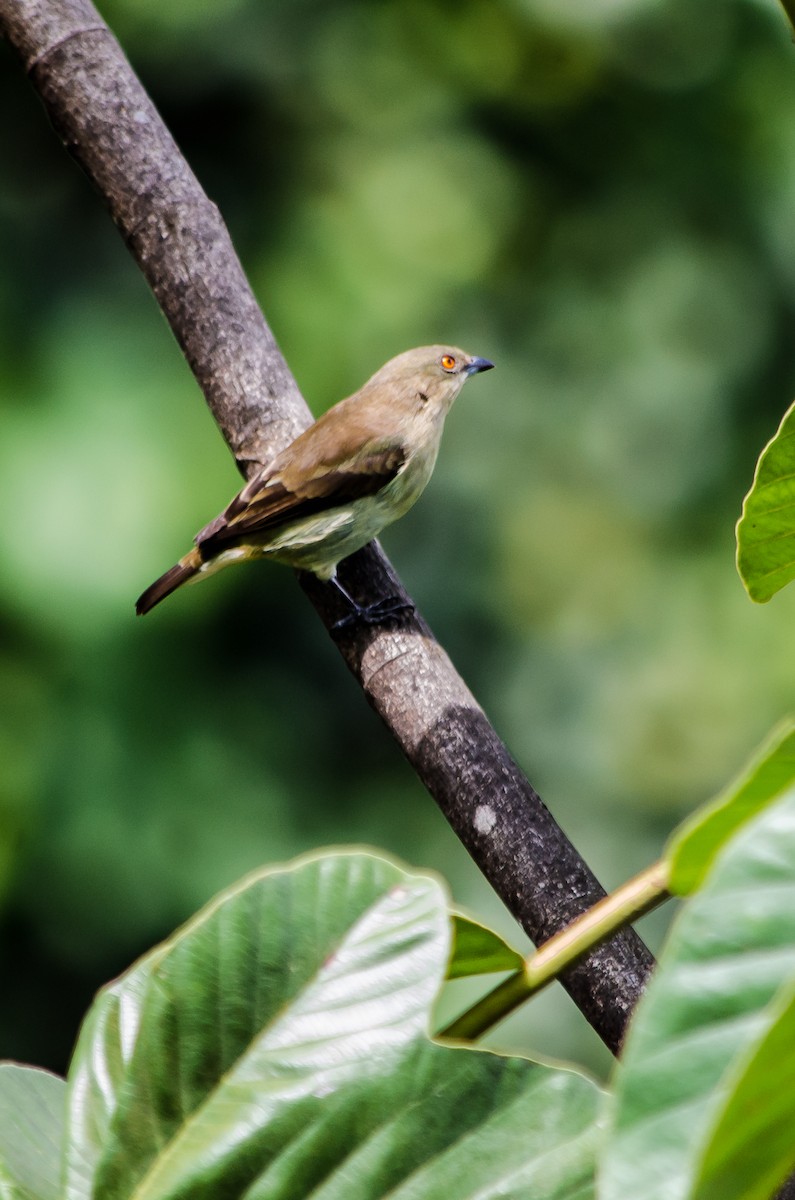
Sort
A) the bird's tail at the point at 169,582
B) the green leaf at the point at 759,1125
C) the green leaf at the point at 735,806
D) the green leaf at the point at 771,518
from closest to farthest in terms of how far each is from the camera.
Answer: the green leaf at the point at 759,1125
the green leaf at the point at 735,806
the green leaf at the point at 771,518
the bird's tail at the point at 169,582

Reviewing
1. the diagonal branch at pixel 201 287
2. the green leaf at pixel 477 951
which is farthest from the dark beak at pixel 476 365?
the green leaf at pixel 477 951

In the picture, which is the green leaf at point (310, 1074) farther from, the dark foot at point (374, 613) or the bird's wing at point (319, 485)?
the bird's wing at point (319, 485)

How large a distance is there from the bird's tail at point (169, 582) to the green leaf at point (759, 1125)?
8.86 feet

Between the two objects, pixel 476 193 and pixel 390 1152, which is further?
pixel 476 193

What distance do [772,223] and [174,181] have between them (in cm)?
329

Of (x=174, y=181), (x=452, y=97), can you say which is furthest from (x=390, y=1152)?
(x=452, y=97)

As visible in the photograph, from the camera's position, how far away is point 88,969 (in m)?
4.01

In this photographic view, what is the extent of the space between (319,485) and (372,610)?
1.27 meters

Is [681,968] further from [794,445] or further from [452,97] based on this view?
[452,97]

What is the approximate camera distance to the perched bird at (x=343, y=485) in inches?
110

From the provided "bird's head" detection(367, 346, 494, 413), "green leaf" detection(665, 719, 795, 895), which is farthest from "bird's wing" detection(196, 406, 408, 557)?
"green leaf" detection(665, 719, 795, 895)

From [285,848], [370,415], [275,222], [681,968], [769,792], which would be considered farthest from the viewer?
[275,222]

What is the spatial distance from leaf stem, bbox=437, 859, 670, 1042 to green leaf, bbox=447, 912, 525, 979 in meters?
0.06

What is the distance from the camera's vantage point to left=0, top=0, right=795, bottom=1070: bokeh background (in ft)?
12.7
